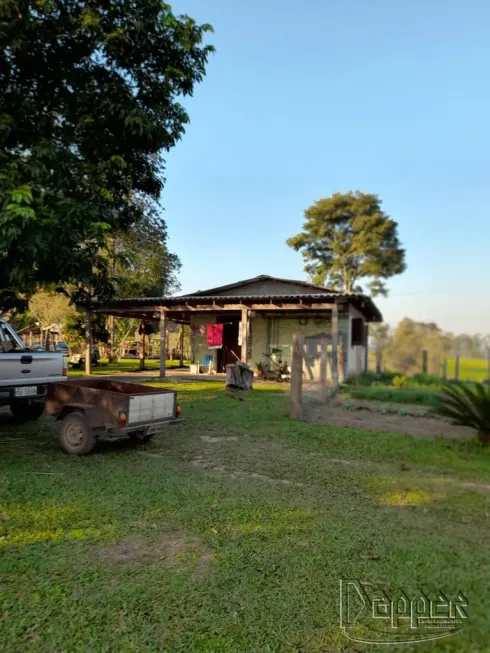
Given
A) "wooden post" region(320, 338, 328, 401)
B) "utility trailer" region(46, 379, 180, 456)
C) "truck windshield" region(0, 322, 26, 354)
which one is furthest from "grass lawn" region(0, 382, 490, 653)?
"wooden post" region(320, 338, 328, 401)

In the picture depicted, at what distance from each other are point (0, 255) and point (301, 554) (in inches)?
203

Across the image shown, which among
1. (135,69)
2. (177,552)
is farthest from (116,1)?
(177,552)

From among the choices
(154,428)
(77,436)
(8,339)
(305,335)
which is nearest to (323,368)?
(154,428)

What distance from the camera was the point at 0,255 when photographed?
19.0 ft

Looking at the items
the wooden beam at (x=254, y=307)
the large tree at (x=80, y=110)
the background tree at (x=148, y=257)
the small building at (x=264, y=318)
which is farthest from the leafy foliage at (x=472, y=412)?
the background tree at (x=148, y=257)

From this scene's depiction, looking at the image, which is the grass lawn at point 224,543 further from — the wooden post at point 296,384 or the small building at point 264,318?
the small building at point 264,318

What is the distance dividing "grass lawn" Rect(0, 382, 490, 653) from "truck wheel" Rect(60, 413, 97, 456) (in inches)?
6.9

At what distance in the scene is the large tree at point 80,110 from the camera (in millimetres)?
5836

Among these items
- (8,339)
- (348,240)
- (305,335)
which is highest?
(348,240)

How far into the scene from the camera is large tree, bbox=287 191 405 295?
35.0 metres

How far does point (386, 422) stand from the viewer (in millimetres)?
8945

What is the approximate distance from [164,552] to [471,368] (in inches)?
99.0

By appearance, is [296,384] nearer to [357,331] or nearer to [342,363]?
[342,363]

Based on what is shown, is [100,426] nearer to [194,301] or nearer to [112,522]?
[112,522]
